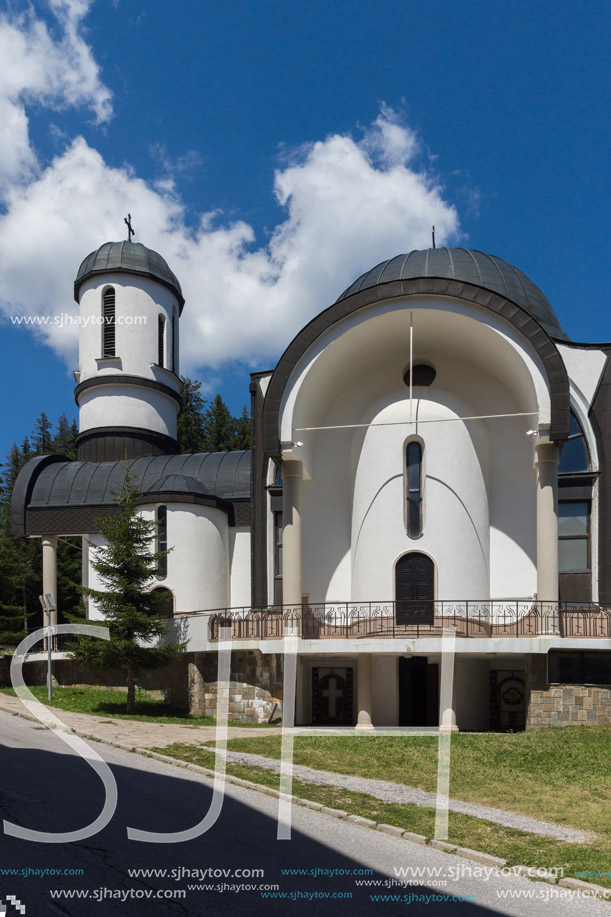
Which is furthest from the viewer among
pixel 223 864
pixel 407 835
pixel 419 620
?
pixel 419 620

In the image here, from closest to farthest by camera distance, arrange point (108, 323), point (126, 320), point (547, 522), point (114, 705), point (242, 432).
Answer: point (547, 522), point (114, 705), point (126, 320), point (108, 323), point (242, 432)

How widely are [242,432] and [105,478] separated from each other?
22.2 meters

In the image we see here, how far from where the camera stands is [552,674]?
18.7 metres

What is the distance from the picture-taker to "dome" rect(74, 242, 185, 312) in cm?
3152

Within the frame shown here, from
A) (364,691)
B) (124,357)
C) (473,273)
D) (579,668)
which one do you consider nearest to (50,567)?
(124,357)

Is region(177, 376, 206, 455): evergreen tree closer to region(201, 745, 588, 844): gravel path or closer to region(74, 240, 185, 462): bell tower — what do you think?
region(74, 240, 185, 462): bell tower

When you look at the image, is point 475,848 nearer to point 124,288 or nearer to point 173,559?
point 173,559

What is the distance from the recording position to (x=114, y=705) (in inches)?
855

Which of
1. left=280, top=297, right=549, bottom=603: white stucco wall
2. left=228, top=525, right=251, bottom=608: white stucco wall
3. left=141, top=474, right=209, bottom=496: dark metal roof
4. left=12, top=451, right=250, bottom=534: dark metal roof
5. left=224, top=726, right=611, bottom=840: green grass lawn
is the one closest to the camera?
left=224, top=726, right=611, bottom=840: green grass lawn

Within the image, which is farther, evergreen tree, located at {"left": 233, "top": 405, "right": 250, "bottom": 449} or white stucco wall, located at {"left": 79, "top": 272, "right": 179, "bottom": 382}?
evergreen tree, located at {"left": 233, "top": 405, "right": 250, "bottom": 449}

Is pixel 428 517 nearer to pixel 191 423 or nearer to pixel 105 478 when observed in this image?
pixel 105 478

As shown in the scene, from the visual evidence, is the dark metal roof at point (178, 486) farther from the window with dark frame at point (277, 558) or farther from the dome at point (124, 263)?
the dome at point (124, 263)

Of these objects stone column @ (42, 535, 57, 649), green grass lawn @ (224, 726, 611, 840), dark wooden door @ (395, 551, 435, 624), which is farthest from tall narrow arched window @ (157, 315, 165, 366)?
green grass lawn @ (224, 726, 611, 840)

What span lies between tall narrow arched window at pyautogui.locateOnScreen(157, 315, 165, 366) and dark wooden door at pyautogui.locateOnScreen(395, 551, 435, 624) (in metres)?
14.8
